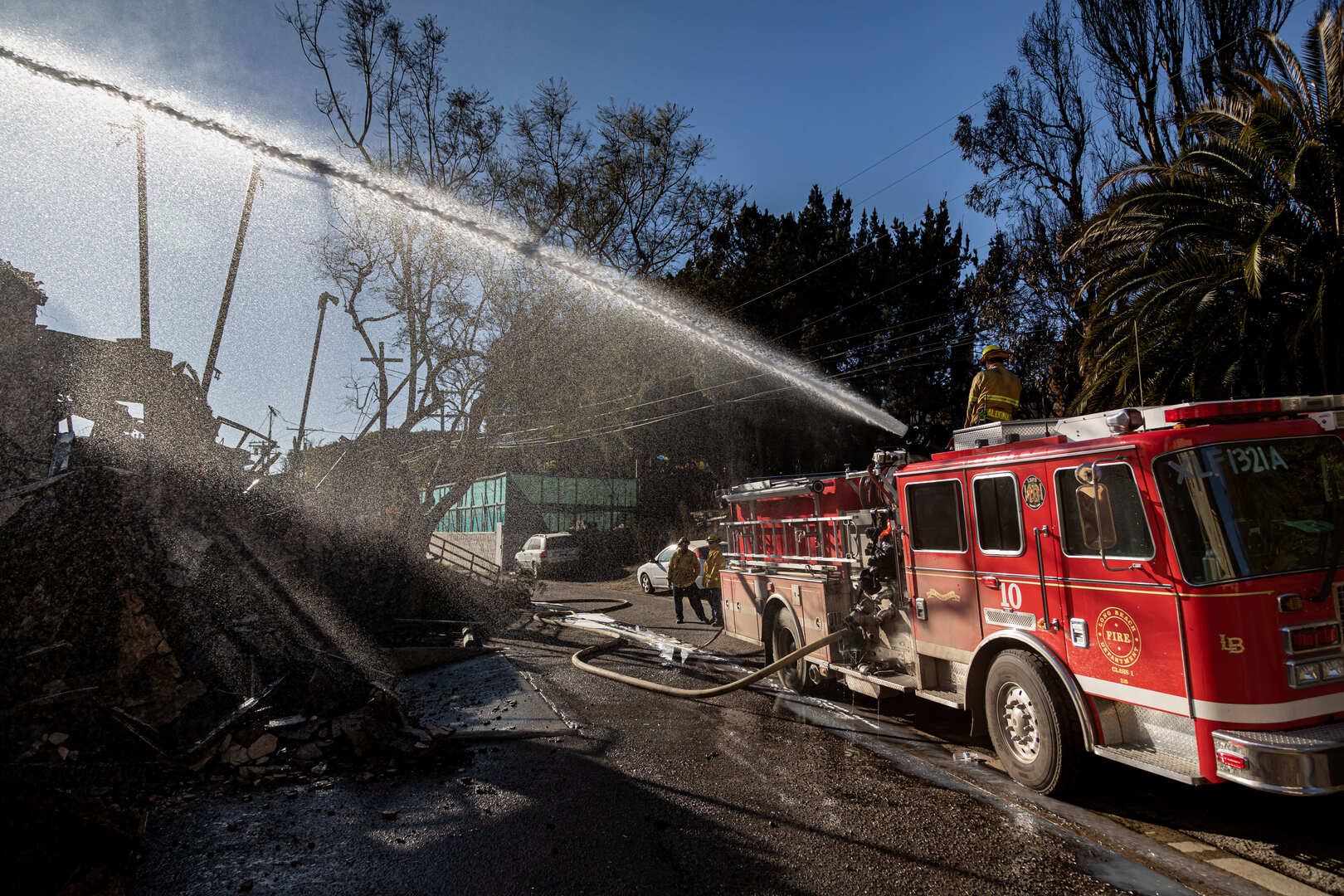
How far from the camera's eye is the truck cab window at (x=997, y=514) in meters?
5.43

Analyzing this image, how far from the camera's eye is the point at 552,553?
25109 mm

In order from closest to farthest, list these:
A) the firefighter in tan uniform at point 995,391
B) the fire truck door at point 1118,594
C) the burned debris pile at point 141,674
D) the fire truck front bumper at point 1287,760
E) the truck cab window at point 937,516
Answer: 1. the fire truck front bumper at point 1287,760
2. the fire truck door at point 1118,594
3. the burned debris pile at point 141,674
4. the truck cab window at point 937,516
5. the firefighter in tan uniform at point 995,391

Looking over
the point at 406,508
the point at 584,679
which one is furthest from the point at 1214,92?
the point at 406,508

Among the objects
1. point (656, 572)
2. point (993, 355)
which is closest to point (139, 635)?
point (993, 355)

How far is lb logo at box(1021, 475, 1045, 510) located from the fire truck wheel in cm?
340

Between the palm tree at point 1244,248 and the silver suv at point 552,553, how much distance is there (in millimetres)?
17704

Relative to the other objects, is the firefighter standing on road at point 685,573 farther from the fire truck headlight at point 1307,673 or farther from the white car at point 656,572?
the fire truck headlight at point 1307,673

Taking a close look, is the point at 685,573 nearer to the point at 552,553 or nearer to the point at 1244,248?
the point at 1244,248

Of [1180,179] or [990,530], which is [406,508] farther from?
[1180,179]

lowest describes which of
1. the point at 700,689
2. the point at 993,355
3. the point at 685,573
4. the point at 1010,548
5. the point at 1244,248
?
the point at 700,689

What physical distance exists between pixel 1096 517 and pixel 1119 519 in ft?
0.46

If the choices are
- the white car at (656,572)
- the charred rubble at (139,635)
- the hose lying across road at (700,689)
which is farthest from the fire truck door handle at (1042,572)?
the white car at (656,572)

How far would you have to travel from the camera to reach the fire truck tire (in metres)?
4.79

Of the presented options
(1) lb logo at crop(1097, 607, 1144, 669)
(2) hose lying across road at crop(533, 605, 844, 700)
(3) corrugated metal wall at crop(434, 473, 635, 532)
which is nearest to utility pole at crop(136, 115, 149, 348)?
(2) hose lying across road at crop(533, 605, 844, 700)
